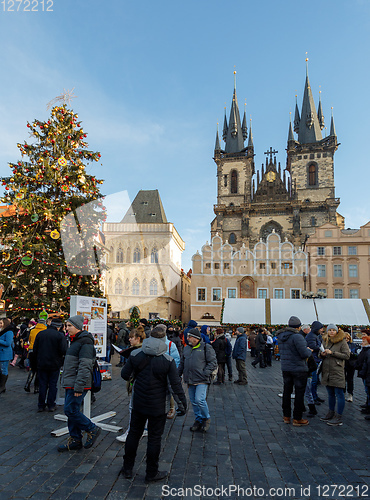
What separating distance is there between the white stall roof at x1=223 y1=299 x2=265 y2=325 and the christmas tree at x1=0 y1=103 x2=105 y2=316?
42.2 ft

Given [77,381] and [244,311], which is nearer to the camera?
[77,381]

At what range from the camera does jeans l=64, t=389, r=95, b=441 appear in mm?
4516

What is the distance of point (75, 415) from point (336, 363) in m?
4.33

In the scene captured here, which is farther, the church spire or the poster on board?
the church spire

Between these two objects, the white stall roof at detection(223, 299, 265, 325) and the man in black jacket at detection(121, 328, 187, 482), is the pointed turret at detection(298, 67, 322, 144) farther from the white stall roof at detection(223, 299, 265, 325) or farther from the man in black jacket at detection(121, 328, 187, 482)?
the man in black jacket at detection(121, 328, 187, 482)

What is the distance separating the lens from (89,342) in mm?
4719

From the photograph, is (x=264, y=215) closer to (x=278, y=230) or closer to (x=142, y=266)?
(x=278, y=230)

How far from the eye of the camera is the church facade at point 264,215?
3638 cm

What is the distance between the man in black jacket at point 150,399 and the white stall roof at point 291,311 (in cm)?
2136

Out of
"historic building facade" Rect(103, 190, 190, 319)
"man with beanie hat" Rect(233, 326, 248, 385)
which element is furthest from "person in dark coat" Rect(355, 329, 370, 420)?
"historic building facade" Rect(103, 190, 190, 319)

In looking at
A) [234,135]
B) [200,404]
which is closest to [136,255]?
[234,135]

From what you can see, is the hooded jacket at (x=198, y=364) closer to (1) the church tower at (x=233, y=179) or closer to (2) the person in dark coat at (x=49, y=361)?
(2) the person in dark coat at (x=49, y=361)

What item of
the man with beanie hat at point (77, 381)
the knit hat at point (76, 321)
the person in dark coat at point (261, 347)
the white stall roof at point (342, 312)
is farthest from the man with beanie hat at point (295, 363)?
the white stall roof at point (342, 312)

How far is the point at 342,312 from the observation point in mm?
23891
